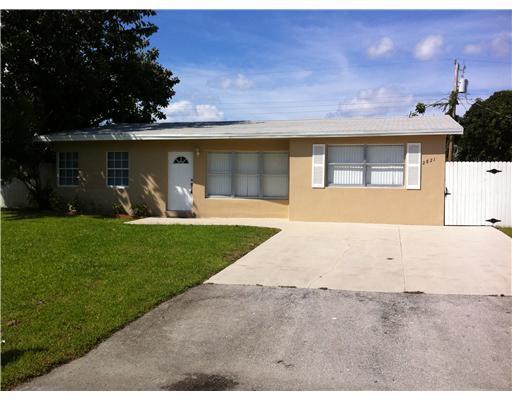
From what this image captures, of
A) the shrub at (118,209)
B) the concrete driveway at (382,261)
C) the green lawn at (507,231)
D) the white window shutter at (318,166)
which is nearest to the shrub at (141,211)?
the shrub at (118,209)

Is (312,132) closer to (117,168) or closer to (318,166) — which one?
(318,166)

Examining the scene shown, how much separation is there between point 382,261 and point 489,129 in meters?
32.8

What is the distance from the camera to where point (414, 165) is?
45.7ft

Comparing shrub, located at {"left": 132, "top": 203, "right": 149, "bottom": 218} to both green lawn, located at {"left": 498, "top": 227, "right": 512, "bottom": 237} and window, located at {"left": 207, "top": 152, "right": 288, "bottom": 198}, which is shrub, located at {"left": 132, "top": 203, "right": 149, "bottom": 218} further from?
green lawn, located at {"left": 498, "top": 227, "right": 512, "bottom": 237}

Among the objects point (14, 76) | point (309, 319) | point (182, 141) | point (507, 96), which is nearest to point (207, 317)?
point (309, 319)

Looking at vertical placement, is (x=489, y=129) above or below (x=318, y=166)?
above

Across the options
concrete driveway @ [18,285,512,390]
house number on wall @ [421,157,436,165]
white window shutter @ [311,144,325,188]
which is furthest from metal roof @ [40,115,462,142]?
concrete driveway @ [18,285,512,390]

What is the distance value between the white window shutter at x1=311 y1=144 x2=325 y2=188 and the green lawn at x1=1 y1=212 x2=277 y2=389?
9.72ft

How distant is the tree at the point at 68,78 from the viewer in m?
16.2

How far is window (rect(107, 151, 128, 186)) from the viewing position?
55.3 feet

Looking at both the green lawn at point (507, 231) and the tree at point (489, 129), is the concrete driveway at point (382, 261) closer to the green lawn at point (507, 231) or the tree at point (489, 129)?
the green lawn at point (507, 231)

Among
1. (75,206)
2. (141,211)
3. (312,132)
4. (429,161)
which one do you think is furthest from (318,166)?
(75,206)

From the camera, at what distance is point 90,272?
25.1 feet

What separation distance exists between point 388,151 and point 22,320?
11.0 meters
